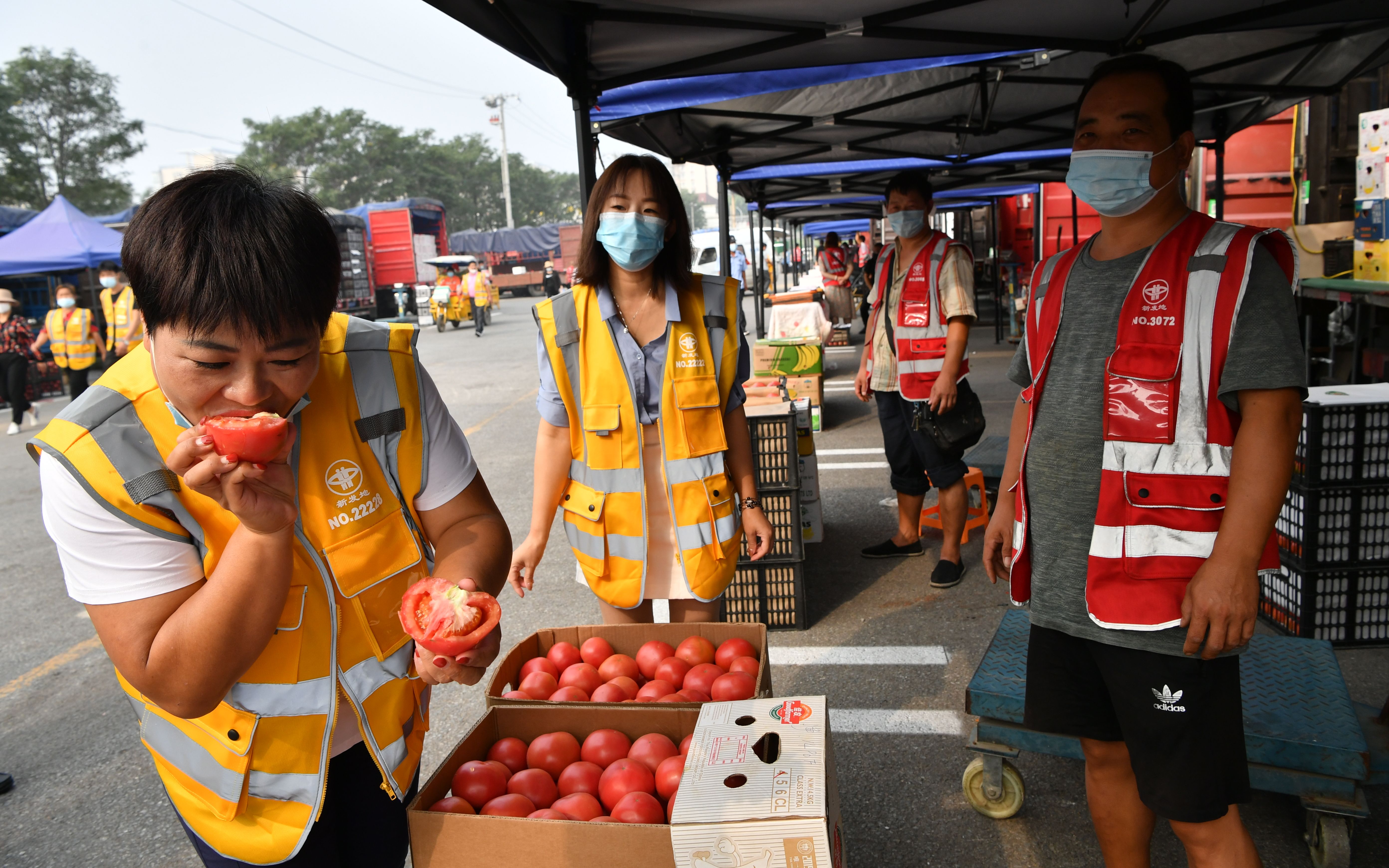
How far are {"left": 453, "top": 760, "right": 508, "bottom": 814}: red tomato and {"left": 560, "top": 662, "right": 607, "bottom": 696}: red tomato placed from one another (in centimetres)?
48

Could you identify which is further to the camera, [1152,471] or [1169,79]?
[1169,79]

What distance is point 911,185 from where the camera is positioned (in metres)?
5.04

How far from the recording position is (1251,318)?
184cm

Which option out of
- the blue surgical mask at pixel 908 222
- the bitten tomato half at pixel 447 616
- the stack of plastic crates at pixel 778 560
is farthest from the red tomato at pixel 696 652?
the blue surgical mask at pixel 908 222

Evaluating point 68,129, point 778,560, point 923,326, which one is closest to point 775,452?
point 778,560

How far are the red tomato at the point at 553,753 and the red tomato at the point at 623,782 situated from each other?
14cm

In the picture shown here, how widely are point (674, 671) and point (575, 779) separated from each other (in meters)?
0.56

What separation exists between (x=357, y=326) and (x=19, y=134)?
160 ft

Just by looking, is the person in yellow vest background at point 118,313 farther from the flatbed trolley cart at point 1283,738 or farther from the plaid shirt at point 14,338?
the flatbed trolley cart at point 1283,738

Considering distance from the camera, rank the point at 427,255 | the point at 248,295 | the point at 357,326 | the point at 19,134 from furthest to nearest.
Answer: the point at 19,134 < the point at 427,255 < the point at 357,326 < the point at 248,295

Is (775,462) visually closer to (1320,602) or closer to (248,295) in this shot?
(1320,602)

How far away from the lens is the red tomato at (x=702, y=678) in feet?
7.76

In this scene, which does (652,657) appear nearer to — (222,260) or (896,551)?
(222,260)

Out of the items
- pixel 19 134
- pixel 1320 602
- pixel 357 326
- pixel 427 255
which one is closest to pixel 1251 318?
pixel 357 326
